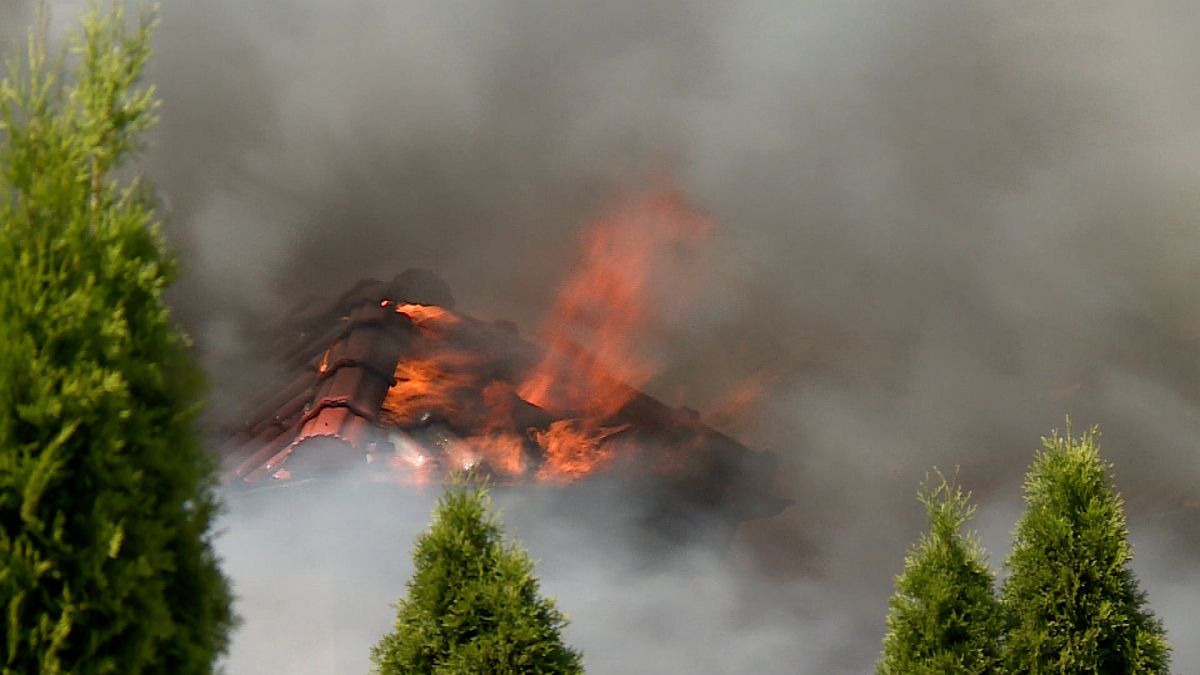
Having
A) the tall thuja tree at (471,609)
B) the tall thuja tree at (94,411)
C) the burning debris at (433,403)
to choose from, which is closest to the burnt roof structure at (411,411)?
the burning debris at (433,403)

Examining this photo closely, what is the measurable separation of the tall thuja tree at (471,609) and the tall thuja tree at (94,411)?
4954 mm

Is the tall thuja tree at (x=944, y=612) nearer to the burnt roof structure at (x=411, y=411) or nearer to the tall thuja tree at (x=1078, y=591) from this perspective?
the tall thuja tree at (x=1078, y=591)

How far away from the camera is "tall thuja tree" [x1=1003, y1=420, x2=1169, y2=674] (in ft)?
40.2

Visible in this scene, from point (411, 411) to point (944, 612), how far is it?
14.6 meters

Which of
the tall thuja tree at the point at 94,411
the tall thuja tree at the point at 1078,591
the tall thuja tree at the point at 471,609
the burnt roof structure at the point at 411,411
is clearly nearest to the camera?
the tall thuja tree at the point at 94,411

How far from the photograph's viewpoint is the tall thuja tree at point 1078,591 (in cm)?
1226

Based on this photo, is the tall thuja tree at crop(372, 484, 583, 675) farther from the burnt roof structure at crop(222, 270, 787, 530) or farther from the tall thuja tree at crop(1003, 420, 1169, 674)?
the burnt roof structure at crop(222, 270, 787, 530)

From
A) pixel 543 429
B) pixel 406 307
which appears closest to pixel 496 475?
pixel 543 429

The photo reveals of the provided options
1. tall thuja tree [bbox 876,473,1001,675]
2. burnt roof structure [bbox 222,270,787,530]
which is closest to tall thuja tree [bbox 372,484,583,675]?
tall thuja tree [bbox 876,473,1001,675]

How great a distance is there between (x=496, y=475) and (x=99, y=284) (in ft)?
66.9

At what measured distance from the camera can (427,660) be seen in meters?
10.4

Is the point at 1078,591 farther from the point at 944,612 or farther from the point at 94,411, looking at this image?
the point at 94,411

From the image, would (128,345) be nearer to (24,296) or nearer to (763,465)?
(24,296)

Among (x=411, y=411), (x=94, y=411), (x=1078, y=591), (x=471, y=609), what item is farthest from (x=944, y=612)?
(x=411, y=411)
